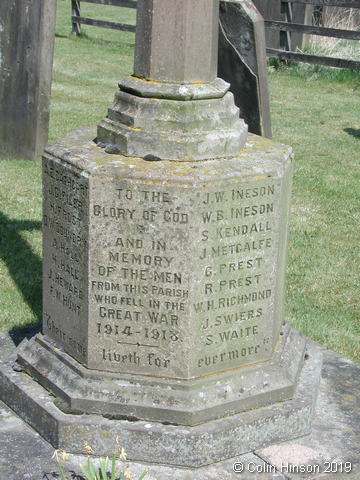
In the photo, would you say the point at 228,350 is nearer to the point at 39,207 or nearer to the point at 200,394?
the point at 200,394

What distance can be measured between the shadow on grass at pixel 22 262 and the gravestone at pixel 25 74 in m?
1.75

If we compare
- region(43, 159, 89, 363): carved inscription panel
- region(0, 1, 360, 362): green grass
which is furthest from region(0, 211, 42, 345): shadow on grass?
region(43, 159, 89, 363): carved inscription panel

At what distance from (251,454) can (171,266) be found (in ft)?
3.07

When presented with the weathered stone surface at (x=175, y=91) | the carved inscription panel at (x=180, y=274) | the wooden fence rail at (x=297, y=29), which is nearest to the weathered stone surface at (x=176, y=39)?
the weathered stone surface at (x=175, y=91)

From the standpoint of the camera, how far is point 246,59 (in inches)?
215

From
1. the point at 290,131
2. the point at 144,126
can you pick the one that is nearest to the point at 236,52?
the point at 144,126

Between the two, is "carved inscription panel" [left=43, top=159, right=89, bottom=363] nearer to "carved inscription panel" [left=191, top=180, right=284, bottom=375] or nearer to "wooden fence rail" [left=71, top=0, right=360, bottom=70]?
"carved inscription panel" [left=191, top=180, right=284, bottom=375]

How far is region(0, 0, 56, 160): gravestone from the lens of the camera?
8648 mm

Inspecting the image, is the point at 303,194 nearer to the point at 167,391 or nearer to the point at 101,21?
the point at 167,391

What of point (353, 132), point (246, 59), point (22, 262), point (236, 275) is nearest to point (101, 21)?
point (353, 132)

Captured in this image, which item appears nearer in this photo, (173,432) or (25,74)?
(173,432)

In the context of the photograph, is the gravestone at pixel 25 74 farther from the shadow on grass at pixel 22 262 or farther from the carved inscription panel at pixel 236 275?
the carved inscription panel at pixel 236 275

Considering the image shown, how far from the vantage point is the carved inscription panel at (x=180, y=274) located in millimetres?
3785

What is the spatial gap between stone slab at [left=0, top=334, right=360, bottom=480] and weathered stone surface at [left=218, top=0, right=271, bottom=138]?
1801 mm
